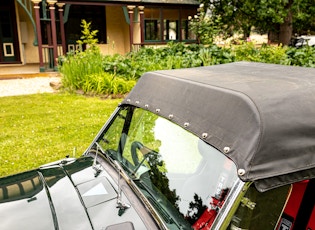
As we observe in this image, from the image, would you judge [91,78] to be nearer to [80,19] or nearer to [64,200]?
[64,200]

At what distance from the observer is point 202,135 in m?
1.83

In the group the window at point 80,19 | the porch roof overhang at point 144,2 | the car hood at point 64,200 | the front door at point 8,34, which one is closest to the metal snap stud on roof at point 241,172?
the car hood at point 64,200

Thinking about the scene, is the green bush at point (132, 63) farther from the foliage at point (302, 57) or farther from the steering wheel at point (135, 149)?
the steering wheel at point (135, 149)

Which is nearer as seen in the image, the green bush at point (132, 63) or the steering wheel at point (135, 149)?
the steering wheel at point (135, 149)

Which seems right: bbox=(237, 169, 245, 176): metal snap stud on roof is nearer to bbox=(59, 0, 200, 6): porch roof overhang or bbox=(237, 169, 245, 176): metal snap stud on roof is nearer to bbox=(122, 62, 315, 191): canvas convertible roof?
bbox=(122, 62, 315, 191): canvas convertible roof

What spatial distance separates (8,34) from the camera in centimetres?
1553

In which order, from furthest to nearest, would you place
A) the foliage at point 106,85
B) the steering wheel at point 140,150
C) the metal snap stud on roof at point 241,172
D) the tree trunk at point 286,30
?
the tree trunk at point 286,30, the foliage at point 106,85, the steering wheel at point 140,150, the metal snap stud on roof at point 241,172

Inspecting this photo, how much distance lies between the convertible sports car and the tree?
1464 cm

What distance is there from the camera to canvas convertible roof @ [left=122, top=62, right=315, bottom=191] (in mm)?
1545

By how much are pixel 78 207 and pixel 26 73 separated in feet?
40.4

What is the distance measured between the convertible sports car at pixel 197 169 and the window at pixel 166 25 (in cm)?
1607

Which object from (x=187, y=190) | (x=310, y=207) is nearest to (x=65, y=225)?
(x=187, y=190)

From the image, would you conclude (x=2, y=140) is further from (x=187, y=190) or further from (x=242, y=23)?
(x=242, y=23)

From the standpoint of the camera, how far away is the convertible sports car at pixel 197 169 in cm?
159
